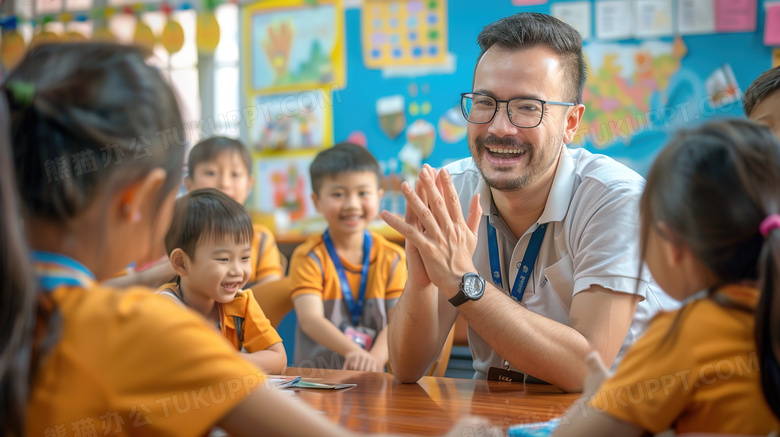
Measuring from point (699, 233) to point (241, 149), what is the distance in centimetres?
245

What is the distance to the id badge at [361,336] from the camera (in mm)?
2480

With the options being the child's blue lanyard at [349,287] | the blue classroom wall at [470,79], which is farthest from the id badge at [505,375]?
the blue classroom wall at [470,79]

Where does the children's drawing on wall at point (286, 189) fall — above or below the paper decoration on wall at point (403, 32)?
below

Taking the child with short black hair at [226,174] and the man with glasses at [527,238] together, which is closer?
the man with glasses at [527,238]

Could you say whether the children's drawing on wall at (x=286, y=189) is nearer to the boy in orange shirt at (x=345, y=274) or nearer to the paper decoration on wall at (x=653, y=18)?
the boy in orange shirt at (x=345, y=274)

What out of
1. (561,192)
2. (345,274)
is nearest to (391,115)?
(345,274)

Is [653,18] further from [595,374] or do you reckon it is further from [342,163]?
[595,374]

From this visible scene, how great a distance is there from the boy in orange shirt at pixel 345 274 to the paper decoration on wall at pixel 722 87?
156 cm

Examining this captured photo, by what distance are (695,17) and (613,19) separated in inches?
14.1

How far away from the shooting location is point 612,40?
3.19 m

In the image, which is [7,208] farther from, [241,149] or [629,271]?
[241,149]

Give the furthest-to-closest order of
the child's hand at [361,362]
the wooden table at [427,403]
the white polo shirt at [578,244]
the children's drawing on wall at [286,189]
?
the children's drawing on wall at [286,189] → the child's hand at [361,362] → the white polo shirt at [578,244] → the wooden table at [427,403]

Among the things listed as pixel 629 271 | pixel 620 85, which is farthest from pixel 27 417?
pixel 620 85

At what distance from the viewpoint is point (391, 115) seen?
12.1 feet
